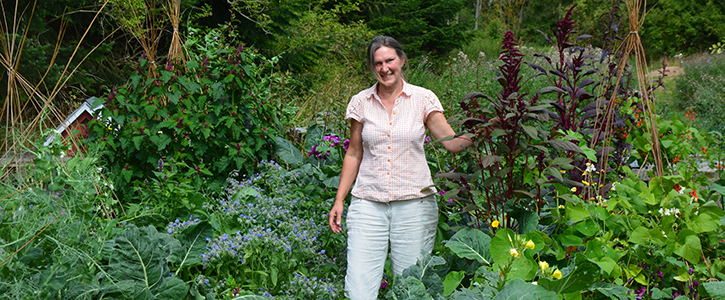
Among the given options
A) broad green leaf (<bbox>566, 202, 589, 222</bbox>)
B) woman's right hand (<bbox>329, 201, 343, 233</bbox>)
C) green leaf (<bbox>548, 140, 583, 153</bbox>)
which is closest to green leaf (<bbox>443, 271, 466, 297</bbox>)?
broad green leaf (<bbox>566, 202, 589, 222</bbox>)

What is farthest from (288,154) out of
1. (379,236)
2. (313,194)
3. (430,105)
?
(430,105)

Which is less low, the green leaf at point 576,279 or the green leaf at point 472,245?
the green leaf at point 576,279

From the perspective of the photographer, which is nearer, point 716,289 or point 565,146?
point 716,289

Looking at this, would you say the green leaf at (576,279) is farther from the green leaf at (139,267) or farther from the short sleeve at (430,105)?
the green leaf at (139,267)

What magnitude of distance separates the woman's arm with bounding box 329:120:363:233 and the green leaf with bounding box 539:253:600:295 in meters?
1.07

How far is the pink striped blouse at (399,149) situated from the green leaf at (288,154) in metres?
1.07

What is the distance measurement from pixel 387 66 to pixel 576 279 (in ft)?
3.84

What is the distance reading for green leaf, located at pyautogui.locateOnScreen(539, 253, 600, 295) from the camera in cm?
150

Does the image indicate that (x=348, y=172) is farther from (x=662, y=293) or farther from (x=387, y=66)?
(x=662, y=293)

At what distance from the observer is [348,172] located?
2.38 meters

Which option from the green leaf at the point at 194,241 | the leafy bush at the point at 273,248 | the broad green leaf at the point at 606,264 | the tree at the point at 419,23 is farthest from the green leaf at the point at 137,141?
the tree at the point at 419,23

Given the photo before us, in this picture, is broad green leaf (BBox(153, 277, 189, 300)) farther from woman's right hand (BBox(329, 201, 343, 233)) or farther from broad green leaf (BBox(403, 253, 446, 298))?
broad green leaf (BBox(403, 253, 446, 298))

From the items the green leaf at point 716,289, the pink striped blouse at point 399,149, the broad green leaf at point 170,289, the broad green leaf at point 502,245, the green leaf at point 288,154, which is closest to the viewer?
the green leaf at point 716,289

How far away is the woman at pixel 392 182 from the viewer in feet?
7.10
